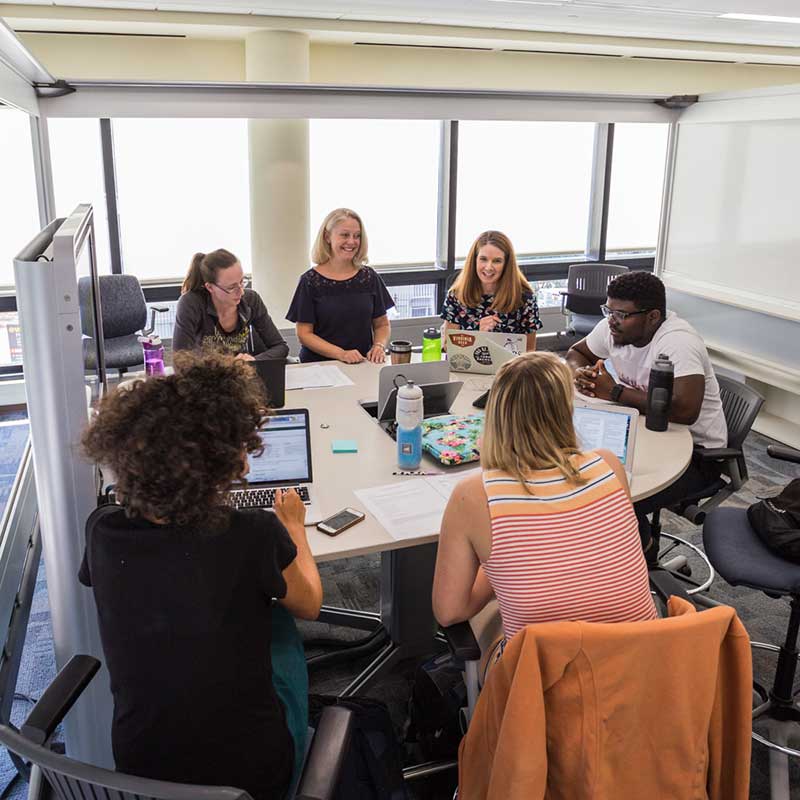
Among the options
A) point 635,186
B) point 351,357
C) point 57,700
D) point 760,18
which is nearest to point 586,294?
point 760,18

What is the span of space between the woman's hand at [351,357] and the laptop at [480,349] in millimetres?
468

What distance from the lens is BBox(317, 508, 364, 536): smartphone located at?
2094mm

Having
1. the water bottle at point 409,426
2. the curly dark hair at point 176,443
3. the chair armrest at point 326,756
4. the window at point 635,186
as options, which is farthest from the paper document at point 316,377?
the window at point 635,186

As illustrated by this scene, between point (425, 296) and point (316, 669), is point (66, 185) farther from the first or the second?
point (316, 669)

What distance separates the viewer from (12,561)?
239cm

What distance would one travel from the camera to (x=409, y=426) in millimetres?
2441

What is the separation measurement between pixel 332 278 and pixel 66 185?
2927 millimetres

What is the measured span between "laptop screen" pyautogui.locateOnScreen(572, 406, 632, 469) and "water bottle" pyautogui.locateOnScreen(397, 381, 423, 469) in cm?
49

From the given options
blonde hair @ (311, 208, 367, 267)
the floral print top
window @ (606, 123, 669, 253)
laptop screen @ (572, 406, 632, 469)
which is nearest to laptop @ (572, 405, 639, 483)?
laptop screen @ (572, 406, 632, 469)

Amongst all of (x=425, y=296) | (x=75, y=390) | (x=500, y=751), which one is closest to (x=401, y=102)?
(x=425, y=296)

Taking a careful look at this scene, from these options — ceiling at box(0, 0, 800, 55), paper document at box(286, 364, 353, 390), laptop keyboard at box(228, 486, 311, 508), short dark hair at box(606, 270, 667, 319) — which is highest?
ceiling at box(0, 0, 800, 55)

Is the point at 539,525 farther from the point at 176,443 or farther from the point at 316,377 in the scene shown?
the point at 316,377

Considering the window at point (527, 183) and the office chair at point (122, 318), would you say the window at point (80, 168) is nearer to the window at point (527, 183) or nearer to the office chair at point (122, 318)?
the office chair at point (122, 318)

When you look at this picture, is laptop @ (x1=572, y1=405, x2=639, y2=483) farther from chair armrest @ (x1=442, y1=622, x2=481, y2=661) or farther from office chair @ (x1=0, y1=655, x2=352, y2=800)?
office chair @ (x1=0, y1=655, x2=352, y2=800)
